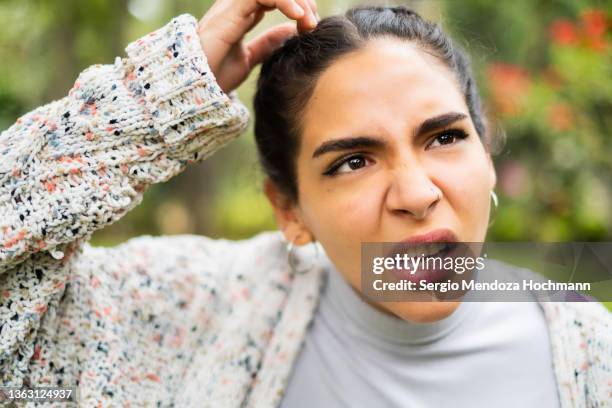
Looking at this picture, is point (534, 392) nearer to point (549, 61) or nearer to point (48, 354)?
point (48, 354)

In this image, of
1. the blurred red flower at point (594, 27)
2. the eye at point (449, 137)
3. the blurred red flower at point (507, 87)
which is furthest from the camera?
the blurred red flower at point (507, 87)

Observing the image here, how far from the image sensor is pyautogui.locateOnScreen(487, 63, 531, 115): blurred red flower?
12.7 feet

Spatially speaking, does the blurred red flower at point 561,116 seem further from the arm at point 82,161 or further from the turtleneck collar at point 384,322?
the arm at point 82,161

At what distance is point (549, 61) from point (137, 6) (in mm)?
3074

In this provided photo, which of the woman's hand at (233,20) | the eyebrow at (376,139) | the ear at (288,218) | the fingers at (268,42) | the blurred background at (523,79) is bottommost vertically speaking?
the ear at (288,218)

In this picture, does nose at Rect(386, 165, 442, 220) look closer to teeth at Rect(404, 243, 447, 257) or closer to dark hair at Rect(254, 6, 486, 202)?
teeth at Rect(404, 243, 447, 257)

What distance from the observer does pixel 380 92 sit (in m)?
1.27

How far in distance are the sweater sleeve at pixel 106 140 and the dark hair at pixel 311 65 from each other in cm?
21

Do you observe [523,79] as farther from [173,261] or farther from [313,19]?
[173,261]

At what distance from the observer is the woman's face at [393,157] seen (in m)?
1.24

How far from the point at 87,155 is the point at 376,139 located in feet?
2.15

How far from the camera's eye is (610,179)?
3605 mm

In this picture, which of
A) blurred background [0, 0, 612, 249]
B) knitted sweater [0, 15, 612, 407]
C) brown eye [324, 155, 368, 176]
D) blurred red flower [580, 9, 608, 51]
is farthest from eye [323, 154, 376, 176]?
blurred red flower [580, 9, 608, 51]

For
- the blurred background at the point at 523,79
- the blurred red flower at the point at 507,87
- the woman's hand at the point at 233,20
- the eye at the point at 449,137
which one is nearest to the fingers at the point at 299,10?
the woman's hand at the point at 233,20
